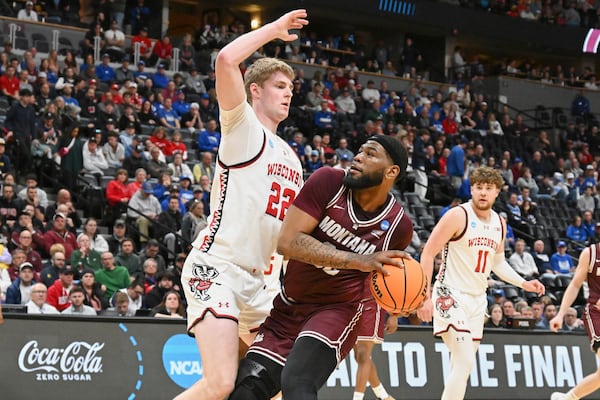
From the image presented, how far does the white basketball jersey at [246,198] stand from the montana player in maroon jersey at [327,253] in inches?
11.0

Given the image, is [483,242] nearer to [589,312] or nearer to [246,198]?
[589,312]

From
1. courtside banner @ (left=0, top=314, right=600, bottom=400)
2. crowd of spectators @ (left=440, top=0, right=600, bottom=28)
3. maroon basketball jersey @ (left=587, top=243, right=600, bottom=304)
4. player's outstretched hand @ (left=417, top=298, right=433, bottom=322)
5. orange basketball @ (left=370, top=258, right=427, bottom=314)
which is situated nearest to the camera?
orange basketball @ (left=370, top=258, right=427, bottom=314)

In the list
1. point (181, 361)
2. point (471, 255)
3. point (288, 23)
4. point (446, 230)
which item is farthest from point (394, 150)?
point (181, 361)

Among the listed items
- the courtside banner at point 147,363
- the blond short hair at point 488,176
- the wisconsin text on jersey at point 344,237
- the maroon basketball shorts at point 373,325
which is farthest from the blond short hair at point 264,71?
the courtside banner at point 147,363

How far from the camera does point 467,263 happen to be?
9.05 metres

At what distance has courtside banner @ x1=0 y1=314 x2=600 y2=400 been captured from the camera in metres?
9.47

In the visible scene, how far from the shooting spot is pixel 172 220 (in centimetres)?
1518

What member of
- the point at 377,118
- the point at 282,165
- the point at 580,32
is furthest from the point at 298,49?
the point at 282,165

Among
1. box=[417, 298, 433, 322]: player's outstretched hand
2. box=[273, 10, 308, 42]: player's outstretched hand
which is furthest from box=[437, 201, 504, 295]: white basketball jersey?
box=[273, 10, 308, 42]: player's outstretched hand

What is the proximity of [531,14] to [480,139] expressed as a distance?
953cm

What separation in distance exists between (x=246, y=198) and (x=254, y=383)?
1072 millimetres

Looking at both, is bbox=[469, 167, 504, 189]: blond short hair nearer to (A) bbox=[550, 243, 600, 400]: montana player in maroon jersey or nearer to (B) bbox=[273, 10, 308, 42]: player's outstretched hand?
(A) bbox=[550, 243, 600, 400]: montana player in maroon jersey

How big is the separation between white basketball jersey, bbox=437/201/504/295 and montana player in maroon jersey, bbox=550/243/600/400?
1572 mm

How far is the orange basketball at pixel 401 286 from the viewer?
5.09 m
